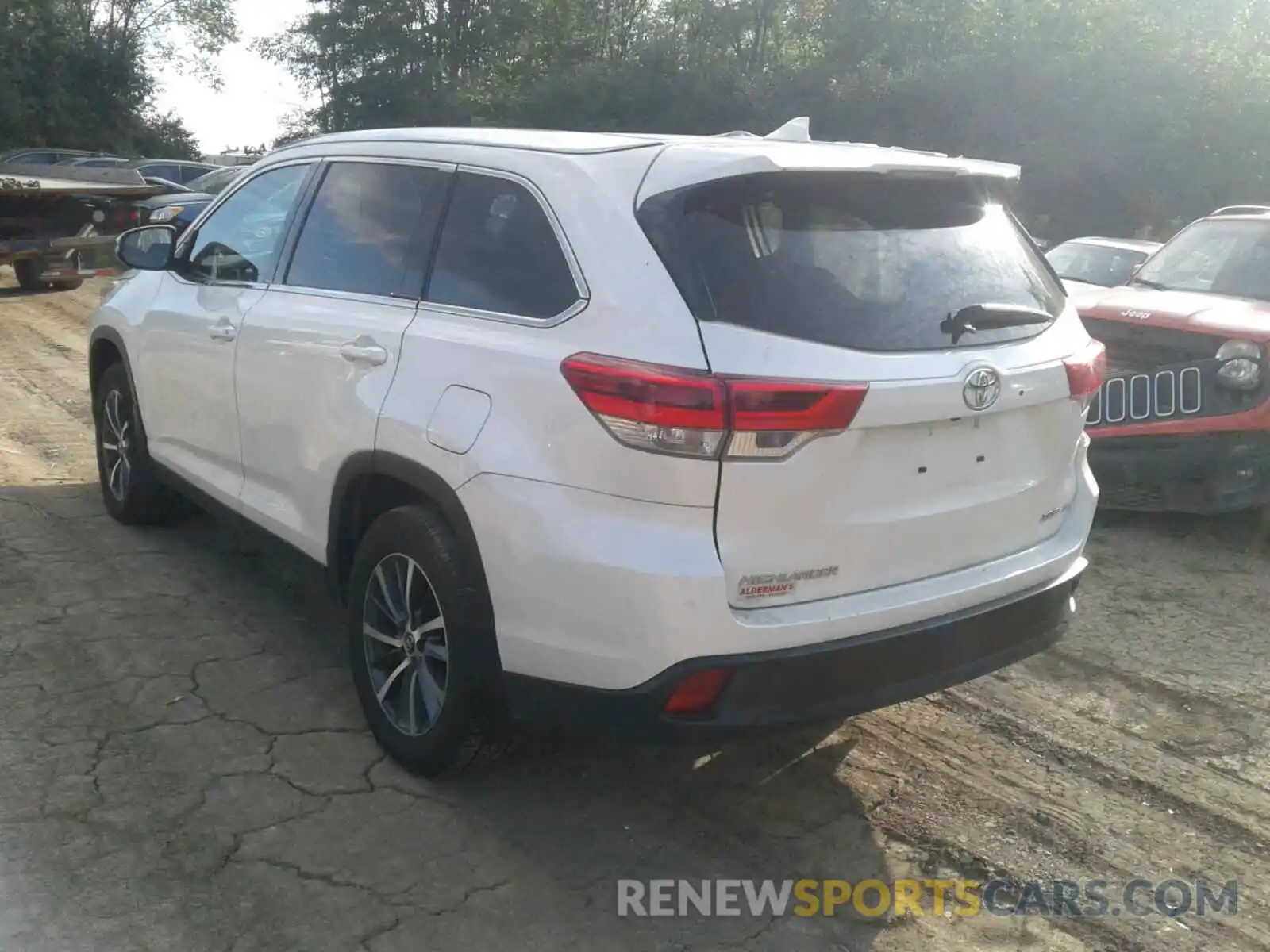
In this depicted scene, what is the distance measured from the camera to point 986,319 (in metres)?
3.52

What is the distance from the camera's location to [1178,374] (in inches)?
249

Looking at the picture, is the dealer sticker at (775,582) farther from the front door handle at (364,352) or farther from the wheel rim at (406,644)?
the front door handle at (364,352)

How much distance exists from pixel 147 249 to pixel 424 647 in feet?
9.20

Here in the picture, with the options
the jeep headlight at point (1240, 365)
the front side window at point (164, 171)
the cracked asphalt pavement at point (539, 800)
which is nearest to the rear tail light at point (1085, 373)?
the cracked asphalt pavement at point (539, 800)

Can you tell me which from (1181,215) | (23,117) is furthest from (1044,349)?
(23,117)

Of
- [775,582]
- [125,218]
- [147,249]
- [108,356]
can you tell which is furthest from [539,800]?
[125,218]

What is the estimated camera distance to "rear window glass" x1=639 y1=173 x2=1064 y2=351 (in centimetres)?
321

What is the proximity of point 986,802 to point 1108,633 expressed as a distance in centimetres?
170

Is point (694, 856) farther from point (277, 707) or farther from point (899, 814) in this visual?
point (277, 707)

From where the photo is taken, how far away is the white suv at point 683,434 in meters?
3.11

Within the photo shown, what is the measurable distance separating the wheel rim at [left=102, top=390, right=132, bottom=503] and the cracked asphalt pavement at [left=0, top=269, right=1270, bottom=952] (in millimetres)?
766

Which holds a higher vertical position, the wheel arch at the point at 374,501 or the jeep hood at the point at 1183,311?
the jeep hood at the point at 1183,311

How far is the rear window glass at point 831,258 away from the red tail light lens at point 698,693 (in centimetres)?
85

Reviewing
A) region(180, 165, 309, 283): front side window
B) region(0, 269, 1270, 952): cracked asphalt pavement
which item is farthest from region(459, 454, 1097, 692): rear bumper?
region(180, 165, 309, 283): front side window
